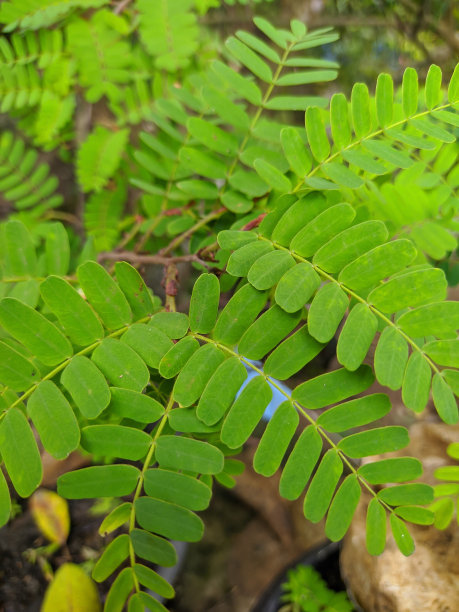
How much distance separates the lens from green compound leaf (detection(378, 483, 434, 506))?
667 millimetres

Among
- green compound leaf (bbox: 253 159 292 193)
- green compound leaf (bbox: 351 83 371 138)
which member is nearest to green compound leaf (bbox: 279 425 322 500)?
green compound leaf (bbox: 253 159 292 193)

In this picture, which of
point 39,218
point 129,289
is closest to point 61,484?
point 129,289

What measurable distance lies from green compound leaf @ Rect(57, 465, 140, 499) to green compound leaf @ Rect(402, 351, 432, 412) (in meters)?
0.41

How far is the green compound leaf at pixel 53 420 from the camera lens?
0.62m

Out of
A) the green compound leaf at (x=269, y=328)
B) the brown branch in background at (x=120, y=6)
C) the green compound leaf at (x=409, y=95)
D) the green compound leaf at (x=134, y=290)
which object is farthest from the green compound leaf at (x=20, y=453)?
the brown branch in background at (x=120, y=6)

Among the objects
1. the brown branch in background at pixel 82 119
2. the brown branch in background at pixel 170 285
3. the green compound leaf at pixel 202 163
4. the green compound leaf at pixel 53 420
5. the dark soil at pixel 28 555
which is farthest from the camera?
the brown branch in background at pixel 82 119

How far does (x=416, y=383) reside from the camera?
0.66m

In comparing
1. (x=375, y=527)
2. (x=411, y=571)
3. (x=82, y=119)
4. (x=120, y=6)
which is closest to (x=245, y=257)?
(x=375, y=527)

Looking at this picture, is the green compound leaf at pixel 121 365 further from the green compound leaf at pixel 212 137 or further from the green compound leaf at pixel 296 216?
the green compound leaf at pixel 212 137

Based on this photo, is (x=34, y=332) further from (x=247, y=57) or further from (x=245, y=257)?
(x=247, y=57)

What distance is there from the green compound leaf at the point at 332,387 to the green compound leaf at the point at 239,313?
131 millimetres

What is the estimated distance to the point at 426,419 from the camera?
1.36 meters

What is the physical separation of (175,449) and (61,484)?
0.17m

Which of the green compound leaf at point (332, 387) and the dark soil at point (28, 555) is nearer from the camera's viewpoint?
the green compound leaf at point (332, 387)
